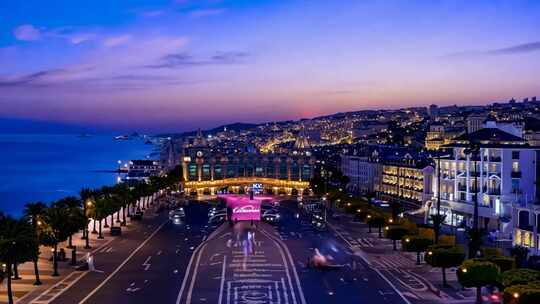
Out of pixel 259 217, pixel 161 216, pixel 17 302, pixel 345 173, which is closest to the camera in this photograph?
pixel 17 302

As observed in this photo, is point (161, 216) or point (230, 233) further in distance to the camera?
point (161, 216)

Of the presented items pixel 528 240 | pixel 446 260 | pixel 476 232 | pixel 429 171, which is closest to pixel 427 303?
pixel 446 260

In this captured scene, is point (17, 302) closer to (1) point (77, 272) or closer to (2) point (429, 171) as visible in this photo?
(1) point (77, 272)

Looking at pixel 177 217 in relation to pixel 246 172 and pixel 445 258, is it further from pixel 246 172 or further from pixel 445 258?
pixel 246 172

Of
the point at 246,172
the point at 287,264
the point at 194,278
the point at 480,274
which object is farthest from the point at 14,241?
the point at 246,172

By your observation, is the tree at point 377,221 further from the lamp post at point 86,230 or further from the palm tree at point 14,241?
the palm tree at point 14,241

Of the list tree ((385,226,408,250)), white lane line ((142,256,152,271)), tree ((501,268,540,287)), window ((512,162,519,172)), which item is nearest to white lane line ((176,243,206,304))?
white lane line ((142,256,152,271))
